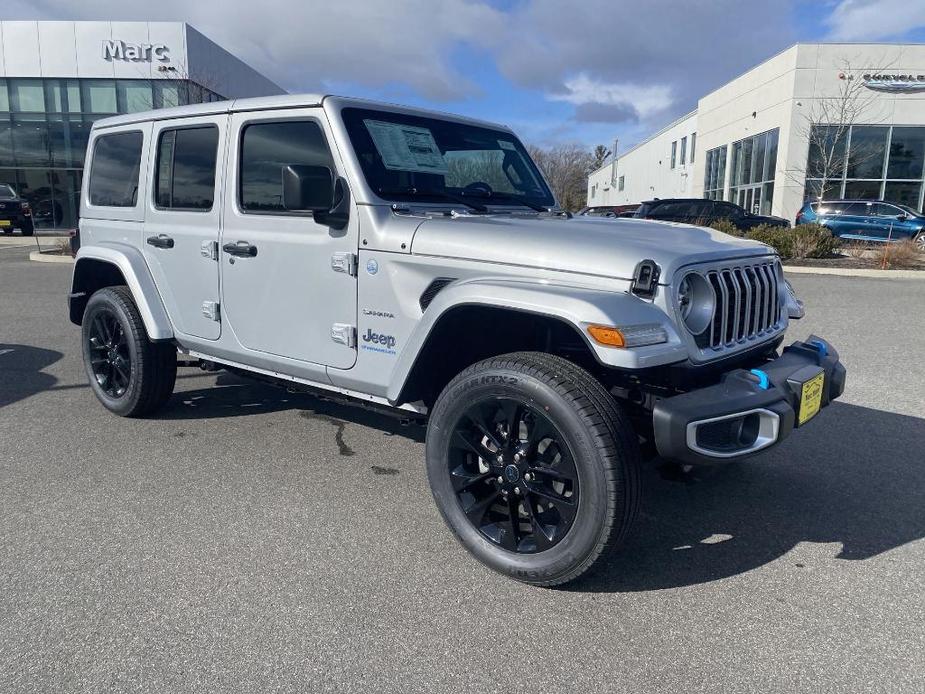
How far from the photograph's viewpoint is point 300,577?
2.99 metres

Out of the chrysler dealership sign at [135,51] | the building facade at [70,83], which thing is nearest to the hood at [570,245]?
the building facade at [70,83]

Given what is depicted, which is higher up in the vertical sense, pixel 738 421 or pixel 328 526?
pixel 738 421

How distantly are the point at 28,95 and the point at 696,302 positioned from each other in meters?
33.2

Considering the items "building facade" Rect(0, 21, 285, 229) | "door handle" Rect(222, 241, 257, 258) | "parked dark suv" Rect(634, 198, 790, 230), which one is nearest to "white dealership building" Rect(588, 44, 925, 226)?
"parked dark suv" Rect(634, 198, 790, 230)

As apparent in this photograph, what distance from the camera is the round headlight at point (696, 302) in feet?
9.52

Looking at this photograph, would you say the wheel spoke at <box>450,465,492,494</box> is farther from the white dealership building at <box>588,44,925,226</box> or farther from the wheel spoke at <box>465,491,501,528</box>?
the white dealership building at <box>588,44,925,226</box>

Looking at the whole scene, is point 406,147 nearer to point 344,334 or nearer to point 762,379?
point 344,334

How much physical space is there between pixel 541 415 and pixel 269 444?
231cm

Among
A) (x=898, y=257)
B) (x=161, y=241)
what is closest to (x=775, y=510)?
(x=161, y=241)

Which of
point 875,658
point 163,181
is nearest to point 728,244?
point 875,658

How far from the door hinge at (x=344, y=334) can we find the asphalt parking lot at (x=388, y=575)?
2.76 feet

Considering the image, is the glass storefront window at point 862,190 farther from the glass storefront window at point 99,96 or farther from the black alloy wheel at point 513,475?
the glass storefront window at point 99,96

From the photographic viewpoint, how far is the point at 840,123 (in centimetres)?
2602

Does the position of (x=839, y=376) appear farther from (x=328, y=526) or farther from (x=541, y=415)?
(x=328, y=526)
